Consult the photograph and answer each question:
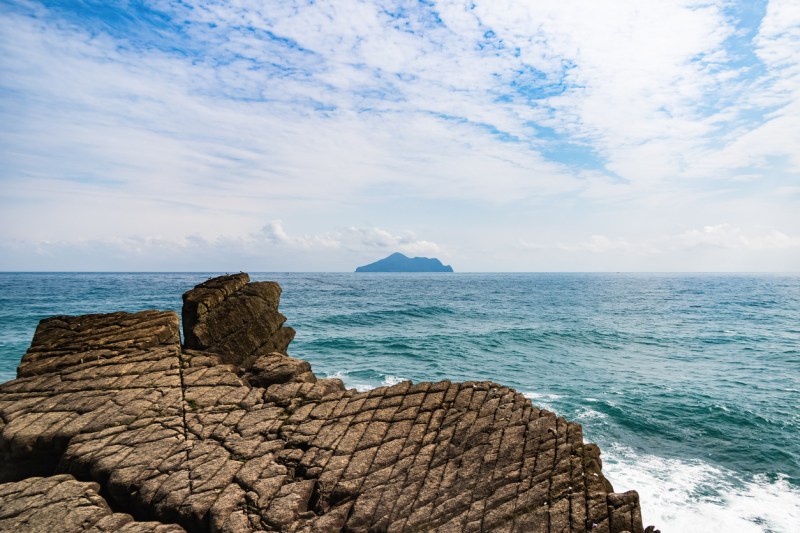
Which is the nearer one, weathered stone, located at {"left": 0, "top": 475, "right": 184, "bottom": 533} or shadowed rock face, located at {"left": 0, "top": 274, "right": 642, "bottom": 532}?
weathered stone, located at {"left": 0, "top": 475, "right": 184, "bottom": 533}

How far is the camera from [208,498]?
10586 mm

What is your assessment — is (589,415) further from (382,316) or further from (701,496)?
(382,316)

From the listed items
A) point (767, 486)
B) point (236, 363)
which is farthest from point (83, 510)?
point (767, 486)

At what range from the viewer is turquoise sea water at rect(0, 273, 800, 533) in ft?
57.3

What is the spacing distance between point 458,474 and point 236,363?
1239 cm

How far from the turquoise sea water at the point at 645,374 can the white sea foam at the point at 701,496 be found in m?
0.06

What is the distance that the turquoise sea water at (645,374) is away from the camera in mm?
17469

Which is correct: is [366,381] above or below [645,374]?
below

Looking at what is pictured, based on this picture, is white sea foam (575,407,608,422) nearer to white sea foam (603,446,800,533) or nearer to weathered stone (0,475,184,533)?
white sea foam (603,446,800,533)

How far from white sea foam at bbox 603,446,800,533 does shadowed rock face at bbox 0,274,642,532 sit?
7158 mm

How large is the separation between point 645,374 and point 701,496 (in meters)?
18.4

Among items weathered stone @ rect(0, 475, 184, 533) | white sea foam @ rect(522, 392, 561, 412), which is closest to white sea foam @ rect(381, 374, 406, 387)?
white sea foam @ rect(522, 392, 561, 412)

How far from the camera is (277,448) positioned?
12.4 m

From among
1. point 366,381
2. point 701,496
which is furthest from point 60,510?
point 366,381
